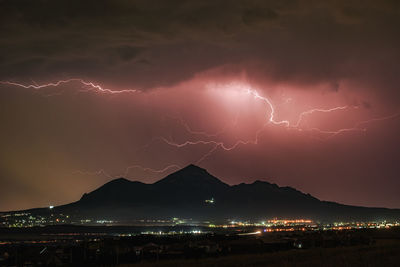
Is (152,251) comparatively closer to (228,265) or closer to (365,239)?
(365,239)

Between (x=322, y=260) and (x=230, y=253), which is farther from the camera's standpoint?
(x=230, y=253)

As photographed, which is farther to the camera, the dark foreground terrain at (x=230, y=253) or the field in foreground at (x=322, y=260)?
the dark foreground terrain at (x=230, y=253)

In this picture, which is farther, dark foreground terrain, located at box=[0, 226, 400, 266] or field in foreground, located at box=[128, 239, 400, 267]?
dark foreground terrain, located at box=[0, 226, 400, 266]

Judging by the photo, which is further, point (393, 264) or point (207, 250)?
point (207, 250)

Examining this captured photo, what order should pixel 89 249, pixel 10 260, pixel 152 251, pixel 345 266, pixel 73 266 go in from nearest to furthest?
pixel 345 266 → pixel 73 266 → pixel 10 260 → pixel 152 251 → pixel 89 249

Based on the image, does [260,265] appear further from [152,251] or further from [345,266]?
[152,251]

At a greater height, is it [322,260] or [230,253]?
[322,260]

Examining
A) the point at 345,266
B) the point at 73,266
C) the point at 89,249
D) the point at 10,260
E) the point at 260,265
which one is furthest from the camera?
the point at 89,249

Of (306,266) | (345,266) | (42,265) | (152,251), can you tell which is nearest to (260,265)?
(306,266)

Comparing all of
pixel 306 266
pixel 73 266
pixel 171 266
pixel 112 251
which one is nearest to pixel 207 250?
pixel 112 251
